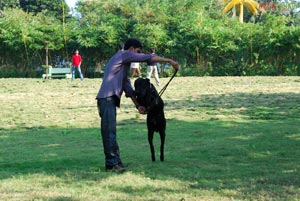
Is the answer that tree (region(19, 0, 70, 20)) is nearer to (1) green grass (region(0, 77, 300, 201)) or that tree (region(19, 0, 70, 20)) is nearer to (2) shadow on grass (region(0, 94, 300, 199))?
(1) green grass (region(0, 77, 300, 201))

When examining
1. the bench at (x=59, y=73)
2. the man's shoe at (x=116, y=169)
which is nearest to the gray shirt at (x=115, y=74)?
the man's shoe at (x=116, y=169)

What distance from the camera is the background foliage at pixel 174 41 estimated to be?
108ft

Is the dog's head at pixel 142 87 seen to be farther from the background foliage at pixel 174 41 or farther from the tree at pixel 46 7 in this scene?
the tree at pixel 46 7

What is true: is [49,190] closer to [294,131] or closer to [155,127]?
[155,127]

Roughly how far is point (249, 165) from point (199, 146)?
1.85 meters

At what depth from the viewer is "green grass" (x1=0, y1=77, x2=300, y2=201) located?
5723 millimetres

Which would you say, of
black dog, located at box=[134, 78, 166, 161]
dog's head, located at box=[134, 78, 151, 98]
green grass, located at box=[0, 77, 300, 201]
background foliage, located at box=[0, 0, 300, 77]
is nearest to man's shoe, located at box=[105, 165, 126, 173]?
green grass, located at box=[0, 77, 300, 201]

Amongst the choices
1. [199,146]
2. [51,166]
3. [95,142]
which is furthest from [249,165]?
[95,142]

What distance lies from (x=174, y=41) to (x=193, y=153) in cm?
2645

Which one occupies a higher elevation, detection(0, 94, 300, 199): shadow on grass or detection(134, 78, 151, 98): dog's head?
detection(134, 78, 151, 98): dog's head

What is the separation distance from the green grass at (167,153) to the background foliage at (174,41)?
55.3 ft

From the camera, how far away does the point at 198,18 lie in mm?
34781

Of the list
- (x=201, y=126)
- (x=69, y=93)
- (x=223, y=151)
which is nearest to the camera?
(x=223, y=151)

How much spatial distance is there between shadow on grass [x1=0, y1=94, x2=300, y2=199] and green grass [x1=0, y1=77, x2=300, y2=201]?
0.01m
